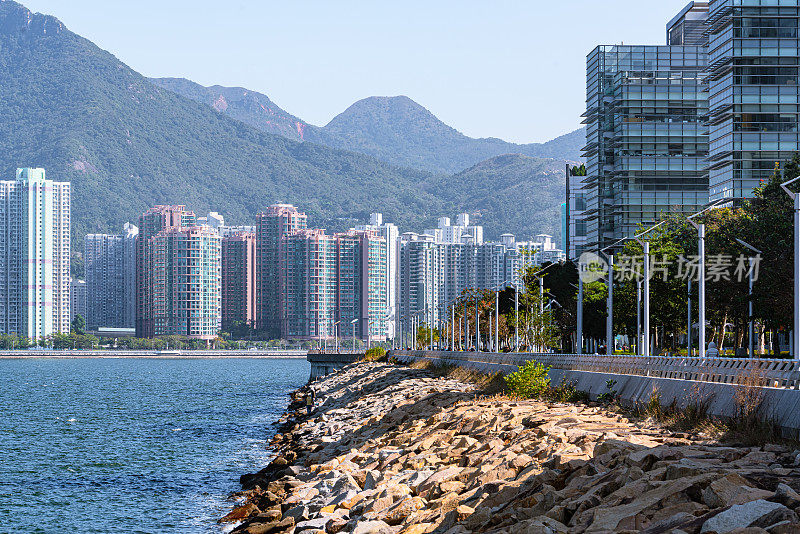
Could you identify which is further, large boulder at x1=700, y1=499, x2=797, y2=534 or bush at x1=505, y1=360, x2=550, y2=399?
bush at x1=505, y1=360, x2=550, y2=399

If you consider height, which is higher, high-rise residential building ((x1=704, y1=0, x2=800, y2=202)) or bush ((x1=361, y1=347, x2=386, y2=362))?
high-rise residential building ((x1=704, y1=0, x2=800, y2=202))

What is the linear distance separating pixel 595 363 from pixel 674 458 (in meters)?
25.8

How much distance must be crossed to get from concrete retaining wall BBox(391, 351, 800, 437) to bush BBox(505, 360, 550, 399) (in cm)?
108

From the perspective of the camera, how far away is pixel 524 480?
1927 cm

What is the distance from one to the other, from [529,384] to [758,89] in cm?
8161

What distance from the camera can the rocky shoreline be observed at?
13945 mm

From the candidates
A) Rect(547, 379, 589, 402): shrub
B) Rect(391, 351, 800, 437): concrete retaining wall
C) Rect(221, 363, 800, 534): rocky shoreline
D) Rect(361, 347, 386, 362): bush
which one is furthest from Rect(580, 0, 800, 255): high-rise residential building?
Rect(221, 363, 800, 534): rocky shoreline

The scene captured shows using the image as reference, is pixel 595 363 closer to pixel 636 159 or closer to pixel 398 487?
pixel 398 487

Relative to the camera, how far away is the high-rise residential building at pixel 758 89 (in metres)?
A: 107

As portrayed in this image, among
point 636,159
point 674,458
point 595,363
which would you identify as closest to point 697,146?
point 636,159
